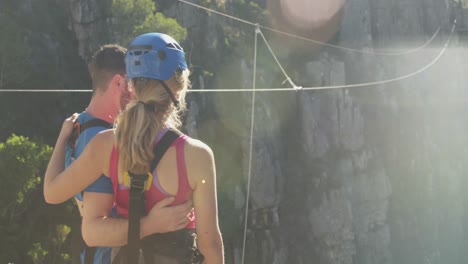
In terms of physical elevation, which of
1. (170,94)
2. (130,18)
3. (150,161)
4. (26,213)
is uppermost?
(130,18)

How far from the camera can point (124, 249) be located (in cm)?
238

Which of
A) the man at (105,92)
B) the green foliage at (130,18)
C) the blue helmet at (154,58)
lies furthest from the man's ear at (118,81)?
the green foliage at (130,18)

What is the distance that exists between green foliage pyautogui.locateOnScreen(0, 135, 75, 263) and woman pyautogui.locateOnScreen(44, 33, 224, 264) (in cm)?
1221

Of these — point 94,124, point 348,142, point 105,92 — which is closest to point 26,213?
point 105,92

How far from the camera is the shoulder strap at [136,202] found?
231 cm

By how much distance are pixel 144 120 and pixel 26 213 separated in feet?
46.8

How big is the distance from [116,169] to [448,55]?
3809 cm

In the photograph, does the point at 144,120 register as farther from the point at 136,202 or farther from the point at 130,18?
the point at 130,18

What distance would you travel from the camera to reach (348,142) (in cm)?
2892

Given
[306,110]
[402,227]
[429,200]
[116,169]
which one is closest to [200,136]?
[306,110]

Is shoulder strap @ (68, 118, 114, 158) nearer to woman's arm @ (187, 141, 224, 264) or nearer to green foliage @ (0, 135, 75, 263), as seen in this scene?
woman's arm @ (187, 141, 224, 264)

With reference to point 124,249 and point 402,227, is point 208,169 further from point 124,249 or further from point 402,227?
point 402,227

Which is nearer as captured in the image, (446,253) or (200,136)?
(200,136)

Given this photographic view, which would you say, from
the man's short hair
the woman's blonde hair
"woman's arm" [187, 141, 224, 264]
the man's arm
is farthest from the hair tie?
the man's short hair
